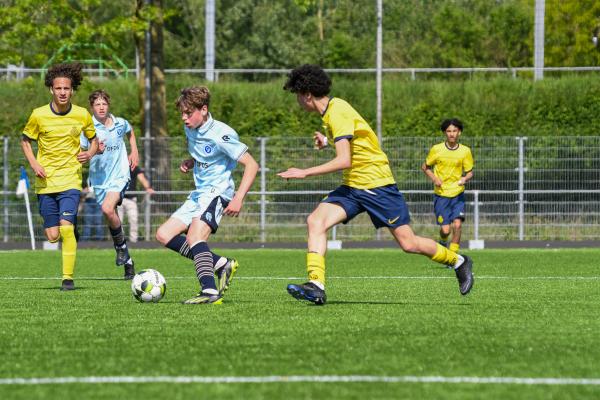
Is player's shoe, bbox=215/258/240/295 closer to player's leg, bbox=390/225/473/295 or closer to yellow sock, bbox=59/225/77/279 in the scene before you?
player's leg, bbox=390/225/473/295

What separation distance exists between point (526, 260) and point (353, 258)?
2930 millimetres

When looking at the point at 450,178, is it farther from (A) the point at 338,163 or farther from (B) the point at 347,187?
(A) the point at 338,163

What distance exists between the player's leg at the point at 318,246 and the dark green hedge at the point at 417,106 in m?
21.2

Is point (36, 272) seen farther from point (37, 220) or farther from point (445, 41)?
point (445, 41)

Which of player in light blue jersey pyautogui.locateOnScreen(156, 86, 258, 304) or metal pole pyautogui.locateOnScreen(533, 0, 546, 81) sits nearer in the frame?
player in light blue jersey pyautogui.locateOnScreen(156, 86, 258, 304)

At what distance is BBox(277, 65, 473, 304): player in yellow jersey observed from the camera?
9.76 m

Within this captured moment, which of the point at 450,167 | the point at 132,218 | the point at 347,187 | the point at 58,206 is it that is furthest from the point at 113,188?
the point at 132,218

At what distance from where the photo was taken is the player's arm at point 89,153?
40.4 feet

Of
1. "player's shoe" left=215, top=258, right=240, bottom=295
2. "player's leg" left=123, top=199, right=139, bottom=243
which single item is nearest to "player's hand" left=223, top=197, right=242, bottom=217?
"player's shoe" left=215, top=258, right=240, bottom=295

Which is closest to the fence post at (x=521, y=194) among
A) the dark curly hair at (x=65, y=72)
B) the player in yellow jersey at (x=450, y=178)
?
the player in yellow jersey at (x=450, y=178)

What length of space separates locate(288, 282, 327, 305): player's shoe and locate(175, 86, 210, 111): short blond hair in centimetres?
173

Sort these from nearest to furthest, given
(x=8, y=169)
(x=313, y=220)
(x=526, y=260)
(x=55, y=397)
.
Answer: (x=55, y=397), (x=313, y=220), (x=526, y=260), (x=8, y=169)

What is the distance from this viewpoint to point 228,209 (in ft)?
32.3

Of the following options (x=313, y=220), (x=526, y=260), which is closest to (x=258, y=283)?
(x=313, y=220)
